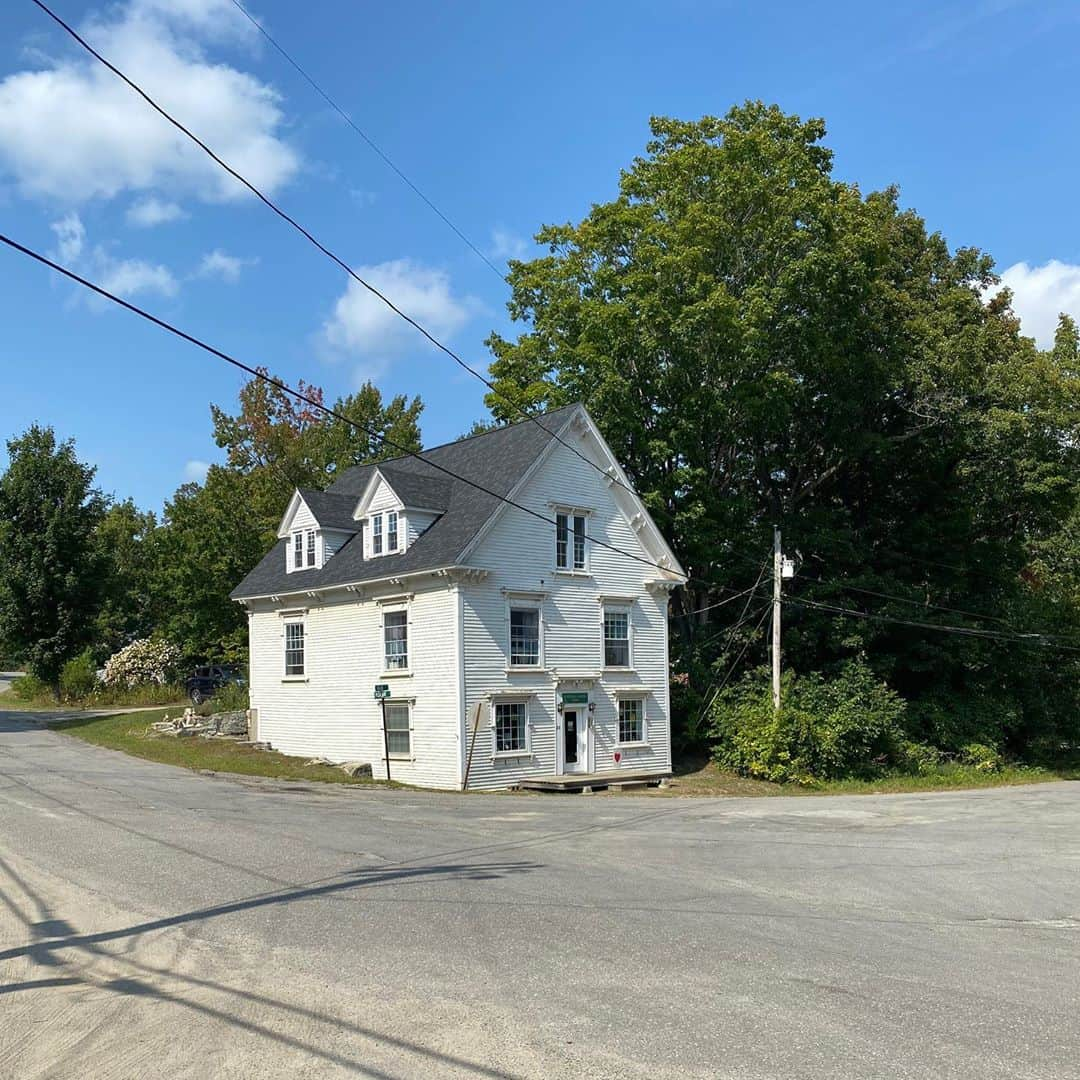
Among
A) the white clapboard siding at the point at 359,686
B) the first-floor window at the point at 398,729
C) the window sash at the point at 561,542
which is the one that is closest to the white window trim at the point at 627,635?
the window sash at the point at 561,542

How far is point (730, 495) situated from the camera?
138ft

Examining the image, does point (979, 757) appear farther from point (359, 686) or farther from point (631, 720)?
point (359, 686)

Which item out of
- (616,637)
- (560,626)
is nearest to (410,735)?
(560,626)

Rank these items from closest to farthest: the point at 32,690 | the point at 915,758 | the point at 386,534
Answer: the point at 386,534, the point at 915,758, the point at 32,690

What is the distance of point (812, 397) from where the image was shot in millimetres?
41438

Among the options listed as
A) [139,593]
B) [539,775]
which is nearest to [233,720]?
[539,775]

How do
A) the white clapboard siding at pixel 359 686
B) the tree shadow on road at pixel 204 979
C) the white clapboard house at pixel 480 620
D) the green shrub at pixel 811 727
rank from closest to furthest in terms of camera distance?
the tree shadow on road at pixel 204 979
the white clapboard siding at pixel 359 686
the white clapboard house at pixel 480 620
the green shrub at pixel 811 727

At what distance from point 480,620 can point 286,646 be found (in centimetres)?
899

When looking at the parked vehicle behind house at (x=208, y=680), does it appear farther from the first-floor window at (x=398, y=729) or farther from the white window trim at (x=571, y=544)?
the white window trim at (x=571, y=544)

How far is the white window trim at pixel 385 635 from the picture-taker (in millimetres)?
29438

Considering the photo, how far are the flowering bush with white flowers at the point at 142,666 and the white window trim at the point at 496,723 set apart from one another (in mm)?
30770

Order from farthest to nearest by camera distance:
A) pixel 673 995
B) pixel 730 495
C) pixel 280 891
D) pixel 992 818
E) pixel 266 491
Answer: pixel 266 491 → pixel 730 495 → pixel 992 818 → pixel 280 891 → pixel 673 995

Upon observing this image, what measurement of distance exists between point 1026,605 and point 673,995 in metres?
40.9

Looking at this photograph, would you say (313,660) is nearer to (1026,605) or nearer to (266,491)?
(266,491)
